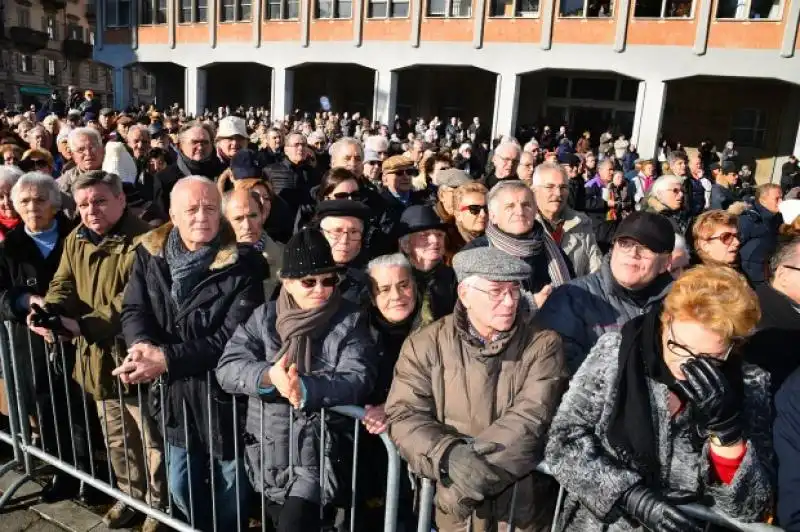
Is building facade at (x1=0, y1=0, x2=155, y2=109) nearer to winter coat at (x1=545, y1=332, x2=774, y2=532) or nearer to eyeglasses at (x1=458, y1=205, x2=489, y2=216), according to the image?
eyeglasses at (x1=458, y1=205, x2=489, y2=216)

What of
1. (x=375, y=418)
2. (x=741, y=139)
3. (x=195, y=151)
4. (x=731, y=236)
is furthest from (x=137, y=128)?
(x=741, y=139)

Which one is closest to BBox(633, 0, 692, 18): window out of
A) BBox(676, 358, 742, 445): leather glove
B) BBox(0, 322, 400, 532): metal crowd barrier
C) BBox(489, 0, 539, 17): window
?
BBox(489, 0, 539, 17): window

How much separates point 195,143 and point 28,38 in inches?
1888

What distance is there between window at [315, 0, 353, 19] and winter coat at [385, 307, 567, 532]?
25.4 m

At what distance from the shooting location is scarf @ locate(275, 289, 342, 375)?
2.52 m

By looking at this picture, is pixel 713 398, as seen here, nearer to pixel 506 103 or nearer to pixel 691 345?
pixel 691 345

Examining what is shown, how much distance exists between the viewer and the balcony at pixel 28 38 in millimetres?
41719

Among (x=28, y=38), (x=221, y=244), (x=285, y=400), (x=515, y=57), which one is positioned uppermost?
(x=28, y=38)

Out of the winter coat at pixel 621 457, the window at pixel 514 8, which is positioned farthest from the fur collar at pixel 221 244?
the window at pixel 514 8

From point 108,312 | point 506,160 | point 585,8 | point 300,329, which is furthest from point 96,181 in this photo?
point 585,8

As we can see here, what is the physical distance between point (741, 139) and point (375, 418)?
1022 inches

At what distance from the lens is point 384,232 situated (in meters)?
4.18

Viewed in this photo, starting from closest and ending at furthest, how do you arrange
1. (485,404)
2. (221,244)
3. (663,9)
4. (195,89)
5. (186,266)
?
(485,404)
(186,266)
(221,244)
(663,9)
(195,89)

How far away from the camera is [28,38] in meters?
42.5
